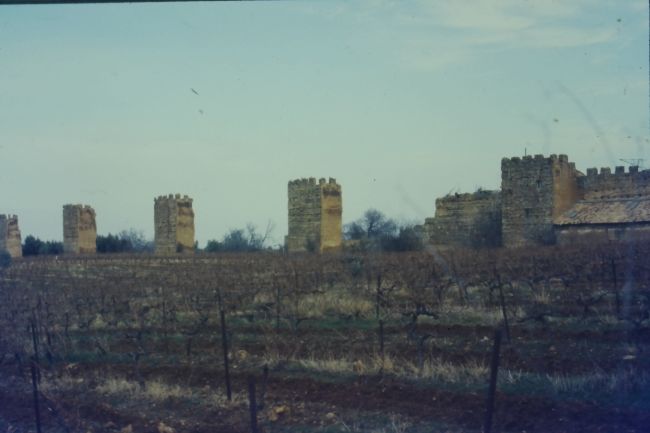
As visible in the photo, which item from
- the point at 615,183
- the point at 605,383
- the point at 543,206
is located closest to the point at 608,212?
the point at 543,206

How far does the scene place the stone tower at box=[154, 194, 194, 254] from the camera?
146 ft

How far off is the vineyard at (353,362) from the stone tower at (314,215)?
64.7ft

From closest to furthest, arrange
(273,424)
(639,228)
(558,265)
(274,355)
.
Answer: (273,424)
(274,355)
(558,265)
(639,228)

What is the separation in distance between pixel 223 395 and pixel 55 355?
195 inches

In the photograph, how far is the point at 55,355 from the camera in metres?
12.5

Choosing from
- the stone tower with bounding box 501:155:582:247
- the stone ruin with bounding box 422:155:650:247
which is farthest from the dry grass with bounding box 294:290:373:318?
the stone tower with bounding box 501:155:582:247

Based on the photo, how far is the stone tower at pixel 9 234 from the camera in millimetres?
37656

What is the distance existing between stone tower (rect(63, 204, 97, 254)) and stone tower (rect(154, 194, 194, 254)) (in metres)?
3.88

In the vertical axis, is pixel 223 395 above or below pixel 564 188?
below

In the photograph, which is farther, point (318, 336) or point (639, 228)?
point (639, 228)

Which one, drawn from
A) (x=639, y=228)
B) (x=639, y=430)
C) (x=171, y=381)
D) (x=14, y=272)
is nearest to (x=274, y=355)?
(x=171, y=381)

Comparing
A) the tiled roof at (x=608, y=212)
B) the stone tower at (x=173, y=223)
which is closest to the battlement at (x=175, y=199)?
the stone tower at (x=173, y=223)

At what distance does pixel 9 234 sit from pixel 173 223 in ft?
30.6

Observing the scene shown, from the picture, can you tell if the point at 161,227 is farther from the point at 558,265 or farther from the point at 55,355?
the point at 55,355
